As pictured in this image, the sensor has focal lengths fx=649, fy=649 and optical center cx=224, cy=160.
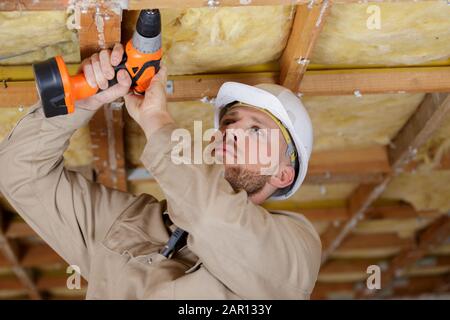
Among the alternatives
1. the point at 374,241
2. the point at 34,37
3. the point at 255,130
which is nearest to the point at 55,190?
the point at 34,37

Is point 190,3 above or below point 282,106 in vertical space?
above

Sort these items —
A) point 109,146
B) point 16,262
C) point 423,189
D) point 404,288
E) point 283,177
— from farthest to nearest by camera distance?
point 404,288 → point 16,262 → point 423,189 → point 109,146 → point 283,177

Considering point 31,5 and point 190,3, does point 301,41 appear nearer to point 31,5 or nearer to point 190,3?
point 190,3

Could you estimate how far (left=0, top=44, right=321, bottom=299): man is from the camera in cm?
158

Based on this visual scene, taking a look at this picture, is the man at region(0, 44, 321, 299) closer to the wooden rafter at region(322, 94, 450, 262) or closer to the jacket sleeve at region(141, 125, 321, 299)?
the jacket sleeve at region(141, 125, 321, 299)

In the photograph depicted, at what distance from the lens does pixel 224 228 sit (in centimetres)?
155

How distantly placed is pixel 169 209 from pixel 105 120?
3.49ft

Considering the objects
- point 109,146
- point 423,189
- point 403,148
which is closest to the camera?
point 109,146

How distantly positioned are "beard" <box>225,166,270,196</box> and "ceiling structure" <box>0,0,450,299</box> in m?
0.47

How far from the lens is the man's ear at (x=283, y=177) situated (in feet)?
6.72

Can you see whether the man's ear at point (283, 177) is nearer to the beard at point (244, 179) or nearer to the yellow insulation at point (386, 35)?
the beard at point (244, 179)

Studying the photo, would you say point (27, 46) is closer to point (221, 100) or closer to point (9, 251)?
point (221, 100)

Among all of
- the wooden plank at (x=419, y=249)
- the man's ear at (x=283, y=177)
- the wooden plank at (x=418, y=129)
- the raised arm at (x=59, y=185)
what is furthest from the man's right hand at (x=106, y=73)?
the wooden plank at (x=419, y=249)

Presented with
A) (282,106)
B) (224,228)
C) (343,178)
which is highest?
(343,178)
